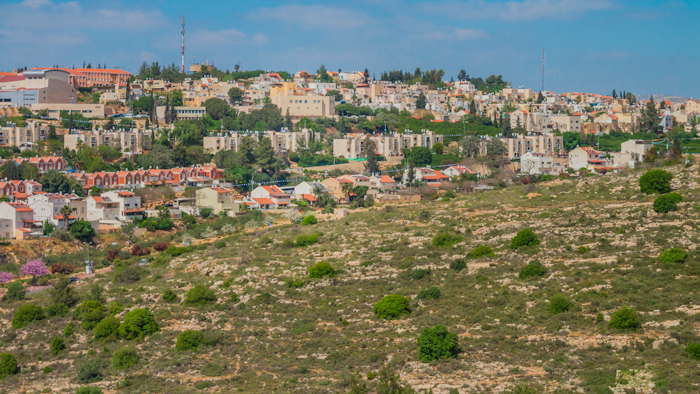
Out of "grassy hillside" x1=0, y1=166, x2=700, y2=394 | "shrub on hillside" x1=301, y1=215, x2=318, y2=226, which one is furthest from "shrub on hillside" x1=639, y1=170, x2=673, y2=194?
"shrub on hillside" x1=301, y1=215, x2=318, y2=226

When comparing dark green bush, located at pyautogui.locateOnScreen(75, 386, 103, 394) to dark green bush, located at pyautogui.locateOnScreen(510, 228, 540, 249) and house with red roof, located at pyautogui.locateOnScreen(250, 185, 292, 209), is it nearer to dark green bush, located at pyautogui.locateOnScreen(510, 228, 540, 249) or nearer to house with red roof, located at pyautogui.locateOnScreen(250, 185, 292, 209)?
dark green bush, located at pyautogui.locateOnScreen(510, 228, 540, 249)

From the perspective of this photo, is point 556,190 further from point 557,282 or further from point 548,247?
point 557,282

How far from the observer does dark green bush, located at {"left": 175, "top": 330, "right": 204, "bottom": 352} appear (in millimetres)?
26859

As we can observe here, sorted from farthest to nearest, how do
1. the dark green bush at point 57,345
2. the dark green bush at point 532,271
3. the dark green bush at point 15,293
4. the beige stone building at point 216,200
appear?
the beige stone building at point 216,200, the dark green bush at point 15,293, the dark green bush at point 532,271, the dark green bush at point 57,345

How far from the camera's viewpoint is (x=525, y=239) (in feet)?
108

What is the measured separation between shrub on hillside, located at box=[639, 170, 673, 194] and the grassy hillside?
648mm

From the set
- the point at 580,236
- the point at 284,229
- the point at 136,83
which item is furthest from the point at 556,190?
the point at 136,83

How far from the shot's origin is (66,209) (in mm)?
53250

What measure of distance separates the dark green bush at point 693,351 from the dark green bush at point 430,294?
9.32m

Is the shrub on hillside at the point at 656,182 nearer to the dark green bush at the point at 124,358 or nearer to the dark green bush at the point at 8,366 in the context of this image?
the dark green bush at the point at 124,358

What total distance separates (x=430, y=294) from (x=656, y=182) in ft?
54.0

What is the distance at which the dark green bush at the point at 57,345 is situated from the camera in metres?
28.4

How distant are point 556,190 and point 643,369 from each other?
24.4 metres

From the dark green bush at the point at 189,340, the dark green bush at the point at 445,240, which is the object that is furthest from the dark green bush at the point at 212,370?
the dark green bush at the point at 445,240
